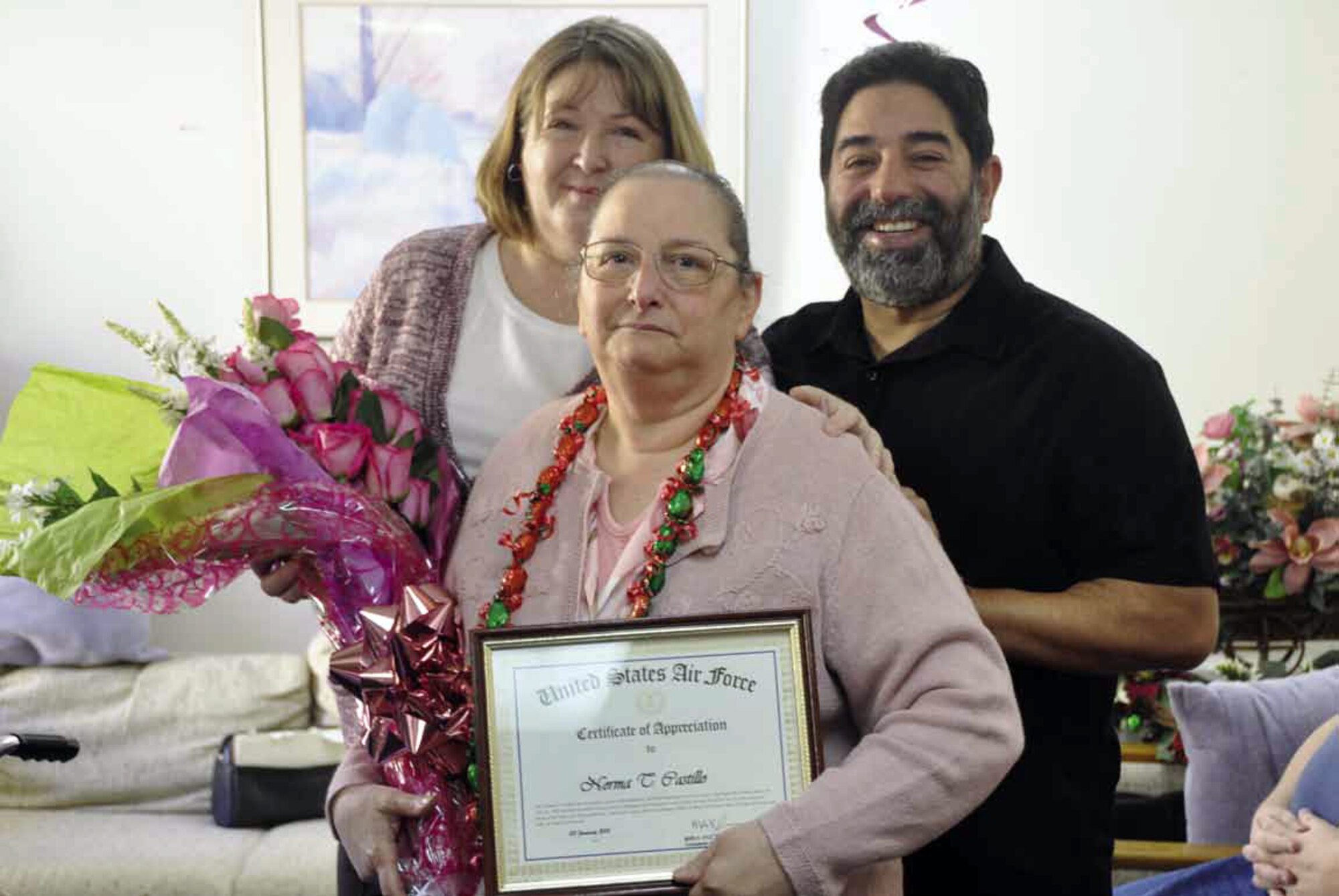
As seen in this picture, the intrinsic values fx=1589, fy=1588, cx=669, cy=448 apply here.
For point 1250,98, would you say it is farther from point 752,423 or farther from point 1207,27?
point 752,423

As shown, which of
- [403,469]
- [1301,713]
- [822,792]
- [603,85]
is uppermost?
[603,85]

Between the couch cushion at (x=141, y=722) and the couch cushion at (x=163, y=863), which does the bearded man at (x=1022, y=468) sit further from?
the couch cushion at (x=141, y=722)

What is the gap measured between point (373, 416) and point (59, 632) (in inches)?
116

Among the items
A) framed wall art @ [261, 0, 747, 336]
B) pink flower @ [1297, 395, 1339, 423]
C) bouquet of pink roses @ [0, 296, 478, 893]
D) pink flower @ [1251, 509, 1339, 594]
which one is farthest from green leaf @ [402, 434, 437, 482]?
framed wall art @ [261, 0, 747, 336]

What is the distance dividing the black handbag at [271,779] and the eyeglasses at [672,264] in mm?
2864

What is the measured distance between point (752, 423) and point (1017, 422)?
39 centimetres

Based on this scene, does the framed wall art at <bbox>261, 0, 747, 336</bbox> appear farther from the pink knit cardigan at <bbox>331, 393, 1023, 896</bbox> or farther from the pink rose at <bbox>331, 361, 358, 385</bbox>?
the pink knit cardigan at <bbox>331, 393, 1023, 896</bbox>

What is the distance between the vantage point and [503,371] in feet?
6.54

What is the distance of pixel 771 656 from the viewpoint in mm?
1451

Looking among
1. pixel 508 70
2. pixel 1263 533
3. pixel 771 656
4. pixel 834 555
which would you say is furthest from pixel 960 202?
pixel 508 70

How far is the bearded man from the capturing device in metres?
1.81

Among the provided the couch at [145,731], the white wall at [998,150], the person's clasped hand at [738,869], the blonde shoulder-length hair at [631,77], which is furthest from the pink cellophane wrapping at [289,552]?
the white wall at [998,150]

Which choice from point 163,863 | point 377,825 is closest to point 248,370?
point 377,825

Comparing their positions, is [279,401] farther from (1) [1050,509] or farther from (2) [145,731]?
(2) [145,731]
